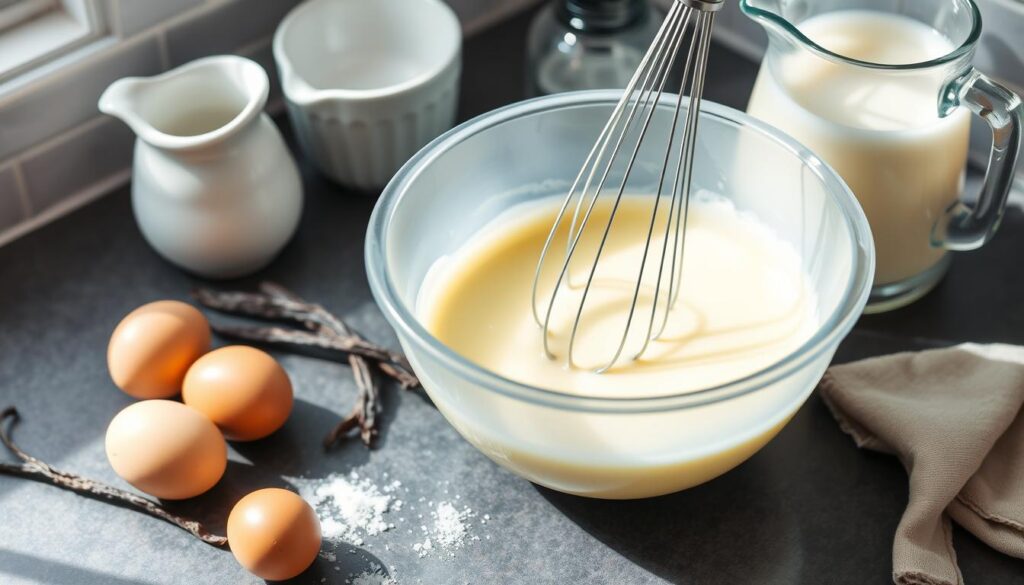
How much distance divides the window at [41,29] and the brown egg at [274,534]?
1.52ft

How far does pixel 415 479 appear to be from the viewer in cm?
90

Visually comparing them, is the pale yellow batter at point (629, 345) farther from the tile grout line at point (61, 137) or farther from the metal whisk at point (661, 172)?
the tile grout line at point (61, 137)

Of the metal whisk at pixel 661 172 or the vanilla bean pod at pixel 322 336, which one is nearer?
the metal whisk at pixel 661 172

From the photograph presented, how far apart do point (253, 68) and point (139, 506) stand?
0.37 m

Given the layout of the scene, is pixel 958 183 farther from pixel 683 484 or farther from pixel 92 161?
pixel 92 161

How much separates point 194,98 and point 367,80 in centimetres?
19

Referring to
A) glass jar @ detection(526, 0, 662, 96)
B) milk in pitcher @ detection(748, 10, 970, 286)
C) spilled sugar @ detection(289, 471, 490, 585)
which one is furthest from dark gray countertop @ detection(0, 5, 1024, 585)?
glass jar @ detection(526, 0, 662, 96)

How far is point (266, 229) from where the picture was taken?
1013mm

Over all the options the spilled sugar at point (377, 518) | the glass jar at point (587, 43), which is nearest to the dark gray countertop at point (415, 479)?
the spilled sugar at point (377, 518)

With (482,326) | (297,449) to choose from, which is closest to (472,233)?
(482,326)

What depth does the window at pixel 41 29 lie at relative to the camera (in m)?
1.02

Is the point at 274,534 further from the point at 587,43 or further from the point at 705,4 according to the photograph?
the point at 587,43

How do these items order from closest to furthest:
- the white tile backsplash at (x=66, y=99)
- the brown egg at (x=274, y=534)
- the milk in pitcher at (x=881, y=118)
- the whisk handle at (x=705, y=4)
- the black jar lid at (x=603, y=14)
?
the whisk handle at (x=705, y=4) → the brown egg at (x=274, y=534) → the milk in pitcher at (x=881, y=118) → the white tile backsplash at (x=66, y=99) → the black jar lid at (x=603, y=14)

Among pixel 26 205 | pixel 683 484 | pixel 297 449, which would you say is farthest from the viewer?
pixel 26 205
